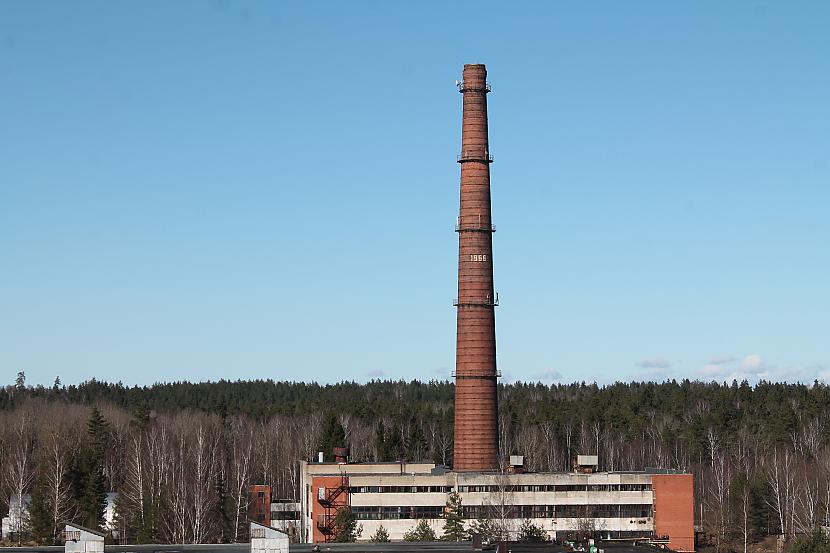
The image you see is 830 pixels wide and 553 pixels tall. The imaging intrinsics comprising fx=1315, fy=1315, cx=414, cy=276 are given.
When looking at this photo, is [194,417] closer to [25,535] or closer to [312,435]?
[312,435]

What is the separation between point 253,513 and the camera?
378 feet

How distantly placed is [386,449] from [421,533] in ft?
146

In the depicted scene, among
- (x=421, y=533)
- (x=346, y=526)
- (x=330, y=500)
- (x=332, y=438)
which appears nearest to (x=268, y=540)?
(x=421, y=533)

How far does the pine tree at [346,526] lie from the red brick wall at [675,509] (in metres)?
21.6

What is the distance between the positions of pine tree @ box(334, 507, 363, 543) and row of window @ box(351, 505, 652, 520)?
904 millimetres

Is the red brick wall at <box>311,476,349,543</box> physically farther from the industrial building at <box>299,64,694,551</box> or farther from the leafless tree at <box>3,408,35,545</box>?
the leafless tree at <box>3,408,35,545</box>

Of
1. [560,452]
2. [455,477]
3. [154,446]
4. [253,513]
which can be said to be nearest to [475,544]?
[455,477]

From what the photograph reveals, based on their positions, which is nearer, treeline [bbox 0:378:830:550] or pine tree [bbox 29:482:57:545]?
pine tree [bbox 29:482:57:545]

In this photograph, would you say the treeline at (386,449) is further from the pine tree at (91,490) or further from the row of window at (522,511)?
the row of window at (522,511)

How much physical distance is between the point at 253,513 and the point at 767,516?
44.2 metres

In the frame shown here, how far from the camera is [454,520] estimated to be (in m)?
91.3

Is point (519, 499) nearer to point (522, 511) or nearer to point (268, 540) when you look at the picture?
point (522, 511)

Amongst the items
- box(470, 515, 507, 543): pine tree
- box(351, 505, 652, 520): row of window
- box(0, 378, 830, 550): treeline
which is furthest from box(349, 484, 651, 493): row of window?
box(0, 378, 830, 550): treeline

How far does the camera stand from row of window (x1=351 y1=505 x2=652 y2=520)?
94188mm
